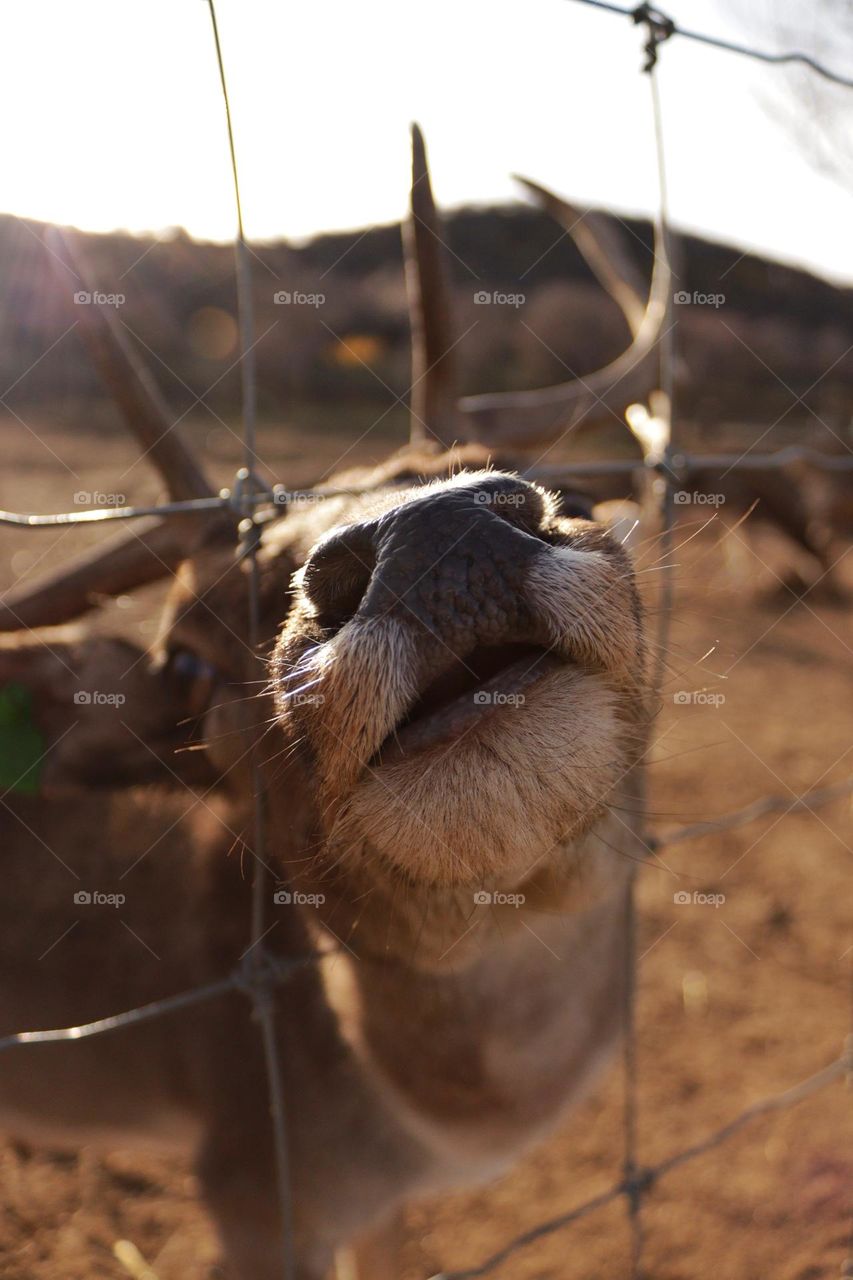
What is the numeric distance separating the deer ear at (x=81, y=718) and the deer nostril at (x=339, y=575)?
2.77 ft

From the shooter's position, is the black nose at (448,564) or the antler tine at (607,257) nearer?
the black nose at (448,564)

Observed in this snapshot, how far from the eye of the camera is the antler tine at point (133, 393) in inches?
87.0

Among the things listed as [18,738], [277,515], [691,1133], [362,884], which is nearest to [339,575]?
[277,515]

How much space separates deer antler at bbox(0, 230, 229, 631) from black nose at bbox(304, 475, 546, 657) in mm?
887

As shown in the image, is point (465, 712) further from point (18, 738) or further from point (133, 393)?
point (133, 393)

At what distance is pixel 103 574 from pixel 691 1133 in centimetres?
271

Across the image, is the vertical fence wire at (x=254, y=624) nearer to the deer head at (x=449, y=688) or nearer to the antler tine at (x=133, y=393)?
the deer head at (x=449, y=688)

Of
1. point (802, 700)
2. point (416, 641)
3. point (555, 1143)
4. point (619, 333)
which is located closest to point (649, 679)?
point (416, 641)

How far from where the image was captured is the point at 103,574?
2.34 m

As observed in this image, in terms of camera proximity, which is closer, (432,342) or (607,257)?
(432,342)

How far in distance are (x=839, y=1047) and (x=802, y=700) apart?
443 cm

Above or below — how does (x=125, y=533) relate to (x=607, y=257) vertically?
below

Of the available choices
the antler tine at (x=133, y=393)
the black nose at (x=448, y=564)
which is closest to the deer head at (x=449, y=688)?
the black nose at (x=448, y=564)

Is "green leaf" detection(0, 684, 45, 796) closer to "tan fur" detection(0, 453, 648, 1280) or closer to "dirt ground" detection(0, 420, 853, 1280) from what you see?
"tan fur" detection(0, 453, 648, 1280)
